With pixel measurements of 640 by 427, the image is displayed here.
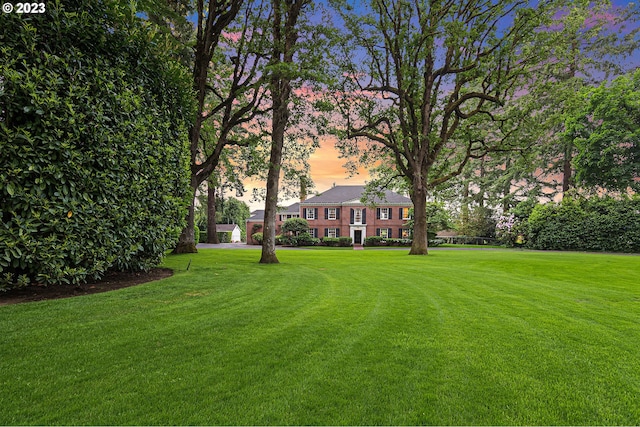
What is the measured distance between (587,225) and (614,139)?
6995 millimetres

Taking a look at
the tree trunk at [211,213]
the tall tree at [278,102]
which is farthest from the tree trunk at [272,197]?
the tree trunk at [211,213]

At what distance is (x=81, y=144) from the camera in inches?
215

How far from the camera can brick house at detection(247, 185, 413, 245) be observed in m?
40.6

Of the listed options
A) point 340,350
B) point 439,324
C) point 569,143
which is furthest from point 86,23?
point 569,143

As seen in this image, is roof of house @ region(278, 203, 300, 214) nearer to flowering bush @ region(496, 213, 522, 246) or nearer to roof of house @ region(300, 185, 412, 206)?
roof of house @ region(300, 185, 412, 206)

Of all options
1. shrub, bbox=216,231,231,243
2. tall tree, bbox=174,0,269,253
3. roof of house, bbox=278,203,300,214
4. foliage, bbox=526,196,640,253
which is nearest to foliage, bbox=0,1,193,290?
tall tree, bbox=174,0,269,253

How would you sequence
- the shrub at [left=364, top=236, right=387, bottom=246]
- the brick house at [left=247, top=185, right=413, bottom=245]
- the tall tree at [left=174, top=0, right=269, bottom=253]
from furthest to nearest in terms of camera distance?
the brick house at [left=247, top=185, right=413, bottom=245] < the shrub at [left=364, top=236, right=387, bottom=246] < the tall tree at [left=174, top=0, right=269, bottom=253]

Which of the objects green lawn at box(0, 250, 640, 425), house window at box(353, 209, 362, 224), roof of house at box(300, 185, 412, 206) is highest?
roof of house at box(300, 185, 412, 206)

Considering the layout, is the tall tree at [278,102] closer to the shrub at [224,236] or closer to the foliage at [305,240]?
the foliage at [305,240]

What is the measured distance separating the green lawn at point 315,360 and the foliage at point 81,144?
1.00m

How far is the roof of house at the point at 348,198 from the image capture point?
4084cm

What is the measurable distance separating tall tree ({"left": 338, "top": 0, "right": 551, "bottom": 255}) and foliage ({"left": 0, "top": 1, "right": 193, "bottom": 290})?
10711 mm

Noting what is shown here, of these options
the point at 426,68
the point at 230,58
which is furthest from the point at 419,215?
the point at 230,58

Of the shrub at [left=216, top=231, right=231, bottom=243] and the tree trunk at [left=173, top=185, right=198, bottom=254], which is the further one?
the shrub at [left=216, top=231, right=231, bottom=243]
